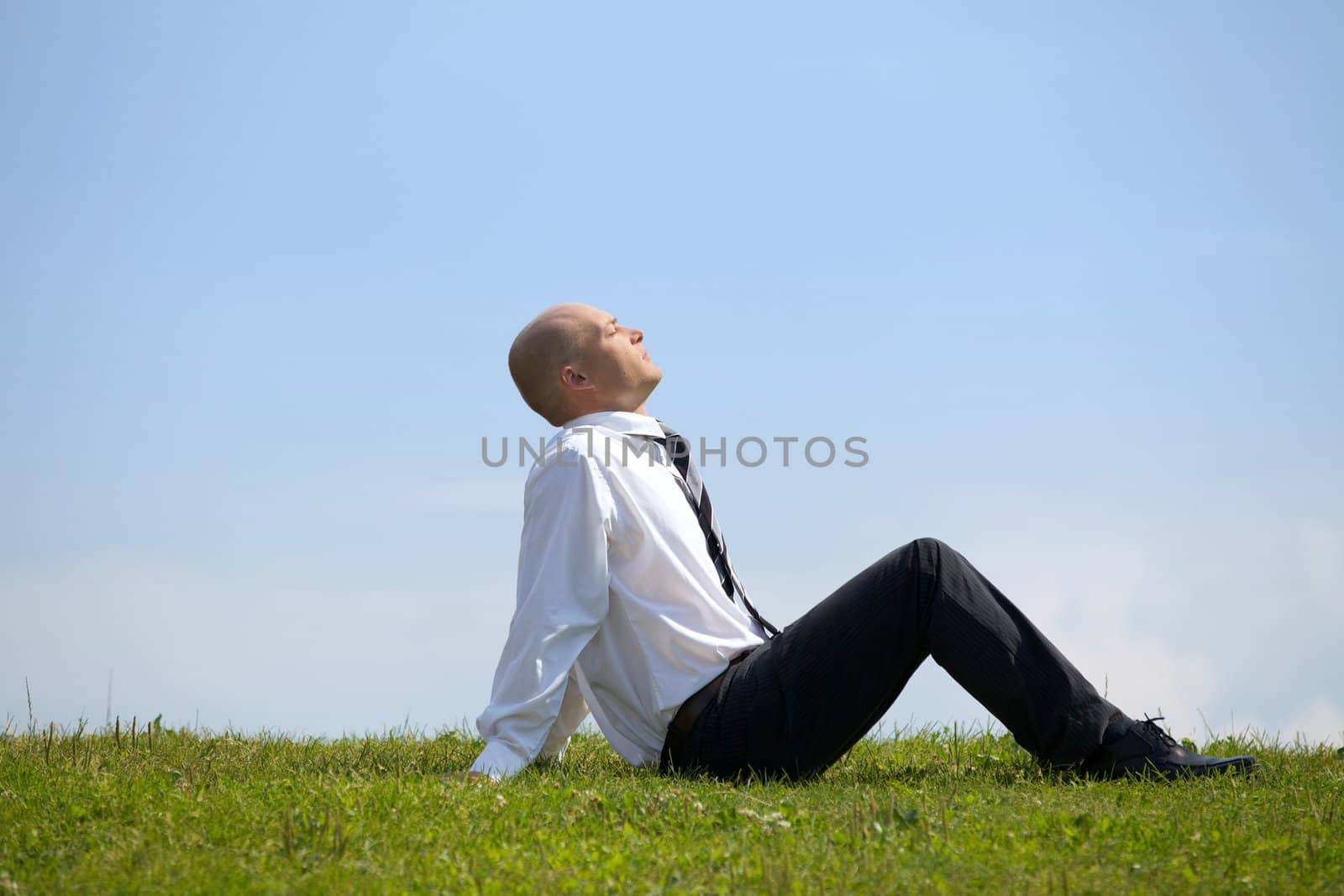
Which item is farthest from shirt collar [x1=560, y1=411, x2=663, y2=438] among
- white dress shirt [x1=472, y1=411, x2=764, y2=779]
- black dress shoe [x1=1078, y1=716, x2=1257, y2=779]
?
black dress shoe [x1=1078, y1=716, x2=1257, y2=779]

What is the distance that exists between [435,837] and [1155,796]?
10.4ft

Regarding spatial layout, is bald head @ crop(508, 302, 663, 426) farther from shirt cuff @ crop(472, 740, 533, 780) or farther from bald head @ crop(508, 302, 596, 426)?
shirt cuff @ crop(472, 740, 533, 780)

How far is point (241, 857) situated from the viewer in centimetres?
421

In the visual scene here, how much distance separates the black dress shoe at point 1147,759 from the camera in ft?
18.9

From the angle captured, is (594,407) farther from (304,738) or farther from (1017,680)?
(304,738)

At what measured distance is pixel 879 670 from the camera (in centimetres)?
558

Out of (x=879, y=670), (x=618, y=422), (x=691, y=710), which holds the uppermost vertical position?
(x=618, y=422)

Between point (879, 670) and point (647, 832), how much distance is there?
1.51 m

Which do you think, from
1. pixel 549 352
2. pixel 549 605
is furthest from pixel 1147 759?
pixel 549 352

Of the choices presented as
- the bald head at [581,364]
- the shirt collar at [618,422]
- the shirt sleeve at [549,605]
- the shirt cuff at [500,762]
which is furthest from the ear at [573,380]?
the shirt cuff at [500,762]

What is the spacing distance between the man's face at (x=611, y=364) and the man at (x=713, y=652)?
1.06 feet

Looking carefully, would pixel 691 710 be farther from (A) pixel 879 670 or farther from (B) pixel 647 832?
(B) pixel 647 832

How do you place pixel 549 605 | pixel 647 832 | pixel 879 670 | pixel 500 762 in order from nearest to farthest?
pixel 647 832
pixel 500 762
pixel 549 605
pixel 879 670

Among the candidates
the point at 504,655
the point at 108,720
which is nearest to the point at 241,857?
the point at 504,655
